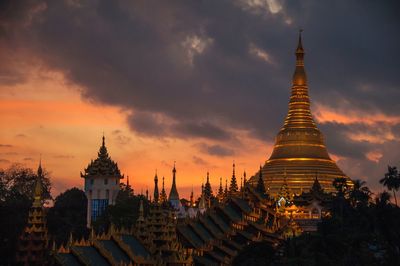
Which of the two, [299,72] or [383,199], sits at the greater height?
[299,72]

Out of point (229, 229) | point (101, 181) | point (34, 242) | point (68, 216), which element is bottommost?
point (34, 242)

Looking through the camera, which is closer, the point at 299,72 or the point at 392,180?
the point at 392,180

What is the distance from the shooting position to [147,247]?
7406 cm

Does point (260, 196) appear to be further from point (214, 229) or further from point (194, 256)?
point (194, 256)

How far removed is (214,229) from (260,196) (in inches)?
769

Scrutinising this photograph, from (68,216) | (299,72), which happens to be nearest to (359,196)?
(68,216)

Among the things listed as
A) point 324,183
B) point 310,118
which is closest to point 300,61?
point 310,118

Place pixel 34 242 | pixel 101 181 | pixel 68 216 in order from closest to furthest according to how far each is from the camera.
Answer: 1. pixel 34 242
2. pixel 68 216
3. pixel 101 181

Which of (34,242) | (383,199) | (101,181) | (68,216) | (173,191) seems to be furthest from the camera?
(173,191)

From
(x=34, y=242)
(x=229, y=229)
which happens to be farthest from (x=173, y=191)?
(x=34, y=242)

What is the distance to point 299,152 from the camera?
154 metres

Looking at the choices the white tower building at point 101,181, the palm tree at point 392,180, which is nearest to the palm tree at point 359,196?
the palm tree at point 392,180

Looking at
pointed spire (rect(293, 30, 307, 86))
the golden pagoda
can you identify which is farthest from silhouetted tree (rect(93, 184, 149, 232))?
pointed spire (rect(293, 30, 307, 86))

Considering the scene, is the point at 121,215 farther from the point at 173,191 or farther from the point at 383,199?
the point at 173,191
